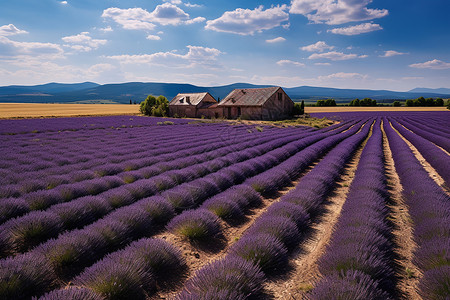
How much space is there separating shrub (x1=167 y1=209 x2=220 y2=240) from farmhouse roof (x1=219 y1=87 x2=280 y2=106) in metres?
30.3

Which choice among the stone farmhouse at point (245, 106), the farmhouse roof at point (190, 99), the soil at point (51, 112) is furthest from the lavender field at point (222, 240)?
the soil at point (51, 112)

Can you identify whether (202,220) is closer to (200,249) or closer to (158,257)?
(200,249)

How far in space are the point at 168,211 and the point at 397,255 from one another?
3.20 meters

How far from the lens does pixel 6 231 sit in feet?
10.1

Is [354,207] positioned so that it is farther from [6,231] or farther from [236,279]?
[6,231]

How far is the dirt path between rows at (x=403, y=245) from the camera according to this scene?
252 centimetres

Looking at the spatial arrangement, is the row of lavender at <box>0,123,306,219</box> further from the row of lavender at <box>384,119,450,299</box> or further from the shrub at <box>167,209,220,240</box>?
the row of lavender at <box>384,119,450,299</box>

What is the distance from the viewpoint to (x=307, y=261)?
9.82 ft

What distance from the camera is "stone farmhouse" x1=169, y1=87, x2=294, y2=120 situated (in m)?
33.8

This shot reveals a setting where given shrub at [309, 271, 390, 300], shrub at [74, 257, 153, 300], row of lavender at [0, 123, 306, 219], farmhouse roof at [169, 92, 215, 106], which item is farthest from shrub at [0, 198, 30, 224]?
farmhouse roof at [169, 92, 215, 106]

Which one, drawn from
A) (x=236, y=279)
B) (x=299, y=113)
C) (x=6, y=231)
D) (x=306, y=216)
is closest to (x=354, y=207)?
(x=306, y=216)

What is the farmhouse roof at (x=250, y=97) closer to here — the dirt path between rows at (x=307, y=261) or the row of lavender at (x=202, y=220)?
the row of lavender at (x=202, y=220)

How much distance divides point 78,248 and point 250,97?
3457 cm

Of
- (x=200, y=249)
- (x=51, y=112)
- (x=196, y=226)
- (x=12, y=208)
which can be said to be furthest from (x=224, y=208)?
(x=51, y=112)
